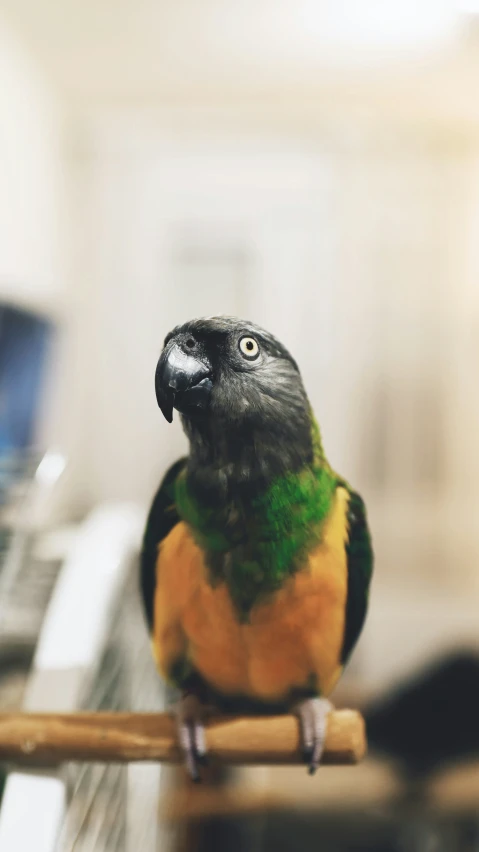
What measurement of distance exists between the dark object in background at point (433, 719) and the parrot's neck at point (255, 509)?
0.57 m

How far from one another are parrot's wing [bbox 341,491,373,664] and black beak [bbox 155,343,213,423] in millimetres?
128

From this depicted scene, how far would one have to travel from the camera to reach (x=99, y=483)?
0.54 meters

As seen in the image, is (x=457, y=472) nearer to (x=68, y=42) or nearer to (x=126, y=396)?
(x=126, y=396)

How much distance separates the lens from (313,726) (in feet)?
Answer: 1.13

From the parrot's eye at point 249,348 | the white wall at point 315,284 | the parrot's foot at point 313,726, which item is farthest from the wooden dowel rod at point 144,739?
the parrot's eye at point 249,348

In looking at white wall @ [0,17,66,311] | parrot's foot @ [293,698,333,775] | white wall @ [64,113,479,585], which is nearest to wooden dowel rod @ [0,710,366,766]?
parrot's foot @ [293,698,333,775]

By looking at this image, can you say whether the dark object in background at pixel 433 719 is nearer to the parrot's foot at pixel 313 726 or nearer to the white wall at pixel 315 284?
the white wall at pixel 315 284

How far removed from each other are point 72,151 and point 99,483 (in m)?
0.41

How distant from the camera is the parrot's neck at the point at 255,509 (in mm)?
324

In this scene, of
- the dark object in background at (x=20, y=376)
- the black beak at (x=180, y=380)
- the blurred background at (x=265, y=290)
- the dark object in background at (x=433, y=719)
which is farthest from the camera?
the dark object in background at (x=433, y=719)

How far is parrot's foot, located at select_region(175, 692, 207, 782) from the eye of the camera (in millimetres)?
356

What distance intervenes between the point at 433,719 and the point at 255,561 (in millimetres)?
734

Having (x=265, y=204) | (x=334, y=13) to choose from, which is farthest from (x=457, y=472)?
(x=334, y=13)

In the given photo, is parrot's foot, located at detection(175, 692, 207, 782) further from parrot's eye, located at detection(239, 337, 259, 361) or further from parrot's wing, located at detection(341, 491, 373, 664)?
parrot's eye, located at detection(239, 337, 259, 361)
